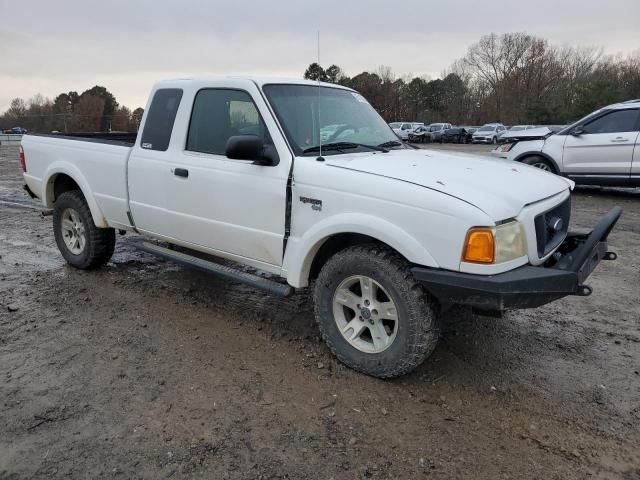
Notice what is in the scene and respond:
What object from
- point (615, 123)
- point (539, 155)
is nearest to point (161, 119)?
point (539, 155)

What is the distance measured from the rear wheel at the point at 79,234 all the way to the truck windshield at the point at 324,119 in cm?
268

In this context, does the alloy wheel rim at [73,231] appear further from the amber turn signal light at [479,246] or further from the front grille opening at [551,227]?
the front grille opening at [551,227]

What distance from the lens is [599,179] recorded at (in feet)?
34.1

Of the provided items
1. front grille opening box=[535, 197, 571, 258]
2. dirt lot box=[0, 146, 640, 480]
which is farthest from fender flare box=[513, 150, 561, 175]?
front grille opening box=[535, 197, 571, 258]

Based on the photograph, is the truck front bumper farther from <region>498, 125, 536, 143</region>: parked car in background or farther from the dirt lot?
<region>498, 125, 536, 143</region>: parked car in background

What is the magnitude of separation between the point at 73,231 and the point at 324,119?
11.1 feet

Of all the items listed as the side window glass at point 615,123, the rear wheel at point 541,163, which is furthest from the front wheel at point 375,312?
the side window glass at point 615,123

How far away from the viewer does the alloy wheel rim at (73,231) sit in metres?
5.61

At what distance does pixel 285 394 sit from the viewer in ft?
10.7

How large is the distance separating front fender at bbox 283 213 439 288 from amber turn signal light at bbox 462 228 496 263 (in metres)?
0.21

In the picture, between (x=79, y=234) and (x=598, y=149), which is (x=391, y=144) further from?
(x=598, y=149)

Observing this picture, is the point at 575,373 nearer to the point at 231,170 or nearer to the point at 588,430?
the point at 588,430

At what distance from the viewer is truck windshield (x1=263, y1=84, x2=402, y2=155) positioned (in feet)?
12.6

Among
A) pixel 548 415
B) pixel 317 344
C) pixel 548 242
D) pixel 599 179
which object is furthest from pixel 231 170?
pixel 599 179
